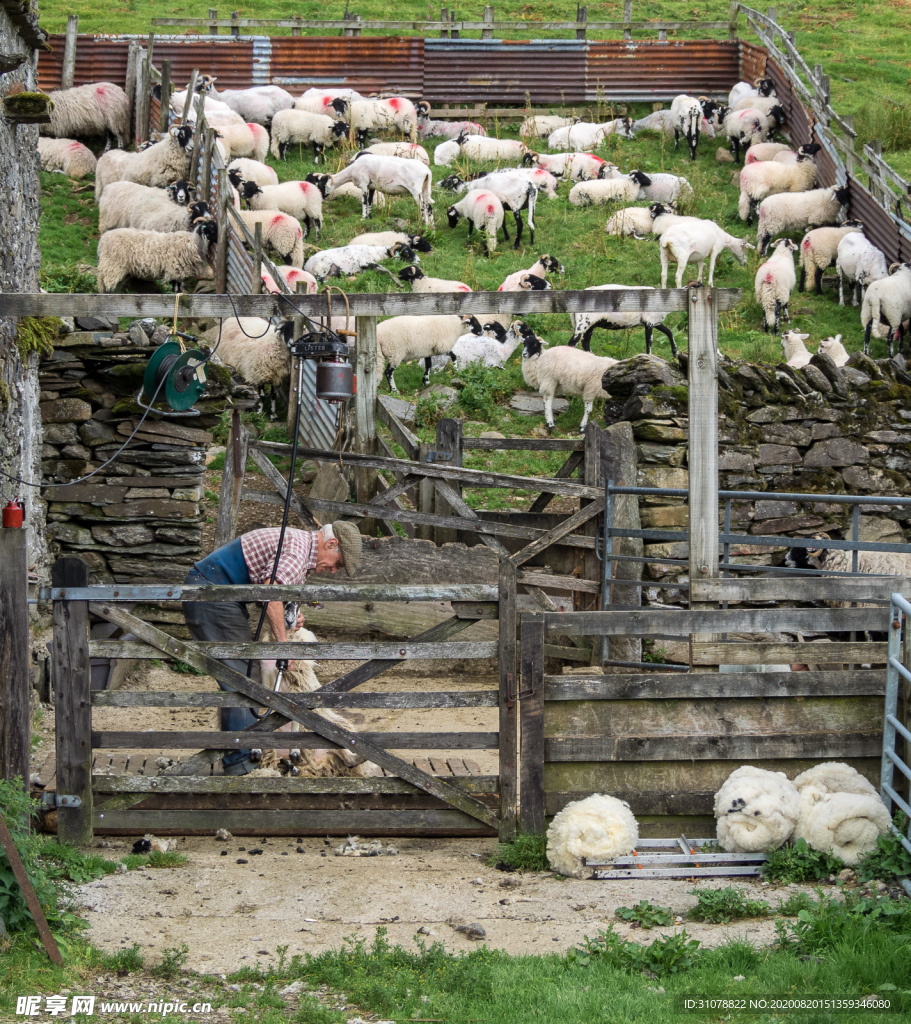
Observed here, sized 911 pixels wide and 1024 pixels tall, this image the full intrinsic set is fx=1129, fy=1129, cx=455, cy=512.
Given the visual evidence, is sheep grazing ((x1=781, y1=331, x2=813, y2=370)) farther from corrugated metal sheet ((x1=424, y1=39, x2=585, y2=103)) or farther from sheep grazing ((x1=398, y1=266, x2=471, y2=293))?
corrugated metal sheet ((x1=424, y1=39, x2=585, y2=103))

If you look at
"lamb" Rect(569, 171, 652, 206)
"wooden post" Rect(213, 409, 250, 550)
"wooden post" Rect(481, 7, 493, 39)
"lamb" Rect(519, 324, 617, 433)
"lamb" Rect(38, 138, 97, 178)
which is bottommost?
"wooden post" Rect(213, 409, 250, 550)

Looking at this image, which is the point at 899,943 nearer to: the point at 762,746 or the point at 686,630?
the point at 762,746

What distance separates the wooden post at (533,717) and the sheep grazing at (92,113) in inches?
718

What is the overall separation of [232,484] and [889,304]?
9310 mm

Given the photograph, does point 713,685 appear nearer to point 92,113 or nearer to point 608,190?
point 608,190

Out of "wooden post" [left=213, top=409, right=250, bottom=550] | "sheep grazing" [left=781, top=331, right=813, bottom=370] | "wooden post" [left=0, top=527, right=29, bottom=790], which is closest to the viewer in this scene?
"wooden post" [left=0, top=527, right=29, bottom=790]

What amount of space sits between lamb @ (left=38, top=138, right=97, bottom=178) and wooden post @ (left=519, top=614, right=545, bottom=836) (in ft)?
56.6

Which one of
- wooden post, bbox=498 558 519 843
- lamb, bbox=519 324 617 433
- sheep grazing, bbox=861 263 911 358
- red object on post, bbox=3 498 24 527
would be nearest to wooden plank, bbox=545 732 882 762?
wooden post, bbox=498 558 519 843

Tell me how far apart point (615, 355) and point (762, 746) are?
9308 millimetres

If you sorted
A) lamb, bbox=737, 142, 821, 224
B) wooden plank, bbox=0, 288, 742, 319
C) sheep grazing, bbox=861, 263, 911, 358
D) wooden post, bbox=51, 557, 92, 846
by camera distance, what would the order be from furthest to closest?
1. lamb, bbox=737, 142, 821, 224
2. sheep grazing, bbox=861, 263, 911, 358
3. wooden plank, bbox=0, 288, 742, 319
4. wooden post, bbox=51, 557, 92, 846

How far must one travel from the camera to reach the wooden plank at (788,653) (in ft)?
17.5

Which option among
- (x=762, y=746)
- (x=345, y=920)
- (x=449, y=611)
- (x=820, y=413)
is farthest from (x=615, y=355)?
(x=345, y=920)

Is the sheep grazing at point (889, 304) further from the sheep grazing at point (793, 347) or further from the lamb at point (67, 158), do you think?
the lamb at point (67, 158)

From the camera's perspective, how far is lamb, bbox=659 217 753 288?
15.6 metres
